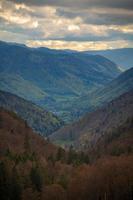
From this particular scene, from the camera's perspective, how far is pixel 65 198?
396 feet

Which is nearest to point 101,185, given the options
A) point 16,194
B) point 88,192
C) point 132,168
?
point 88,192

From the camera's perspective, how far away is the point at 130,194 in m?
118

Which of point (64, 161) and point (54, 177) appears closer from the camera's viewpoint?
point (54, 177)

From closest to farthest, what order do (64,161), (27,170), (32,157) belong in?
1. (27,170)
2. (32,157)
3. (64,161)

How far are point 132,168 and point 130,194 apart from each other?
1621cm

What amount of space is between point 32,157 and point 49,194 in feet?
195

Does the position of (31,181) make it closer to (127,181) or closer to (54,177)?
(54,177)

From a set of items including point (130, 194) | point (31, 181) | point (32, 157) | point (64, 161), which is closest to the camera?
point (130, 194)

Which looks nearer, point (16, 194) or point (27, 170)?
point (16, 194)

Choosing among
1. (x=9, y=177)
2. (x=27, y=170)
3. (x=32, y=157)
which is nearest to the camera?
(x=9, y=177)

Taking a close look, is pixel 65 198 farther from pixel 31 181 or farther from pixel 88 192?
pixel 31 181

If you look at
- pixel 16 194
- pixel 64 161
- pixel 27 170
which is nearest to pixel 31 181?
pixel 27 170

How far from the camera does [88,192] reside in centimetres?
12350

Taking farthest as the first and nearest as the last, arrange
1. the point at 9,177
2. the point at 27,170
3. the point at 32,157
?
the point at 32,157 → the point at 27,170 → the point at 9,177
